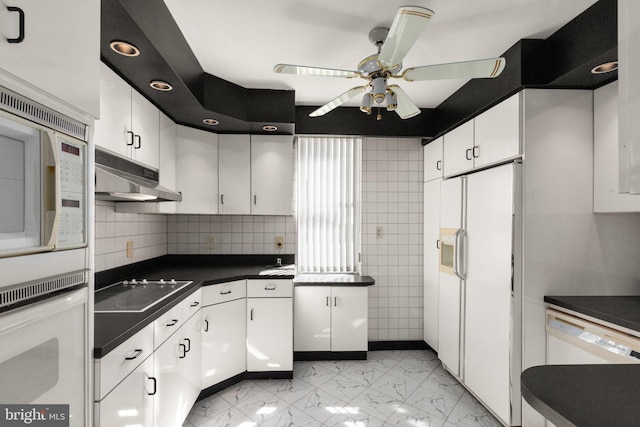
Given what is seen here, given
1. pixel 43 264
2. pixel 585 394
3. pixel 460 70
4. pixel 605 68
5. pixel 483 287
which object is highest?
pixel 605 68

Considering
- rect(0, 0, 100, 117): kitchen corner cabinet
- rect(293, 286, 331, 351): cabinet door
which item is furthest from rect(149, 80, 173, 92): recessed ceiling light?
rect(293, 286, 331, 351): cabinet door

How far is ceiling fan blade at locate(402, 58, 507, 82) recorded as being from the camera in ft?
4.92

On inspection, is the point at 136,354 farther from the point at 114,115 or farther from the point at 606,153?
the point at 606,153

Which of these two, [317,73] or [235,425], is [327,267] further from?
[317,73]

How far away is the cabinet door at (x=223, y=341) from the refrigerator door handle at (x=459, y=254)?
70.5 inches

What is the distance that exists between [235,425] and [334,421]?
0.67m

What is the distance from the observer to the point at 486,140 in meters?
2.37

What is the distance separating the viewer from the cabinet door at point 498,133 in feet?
6.76

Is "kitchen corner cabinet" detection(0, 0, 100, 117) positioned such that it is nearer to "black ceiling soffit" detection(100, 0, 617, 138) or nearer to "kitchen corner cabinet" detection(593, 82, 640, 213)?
"black ceiling soffit" detection(100, 0, 617, 138)

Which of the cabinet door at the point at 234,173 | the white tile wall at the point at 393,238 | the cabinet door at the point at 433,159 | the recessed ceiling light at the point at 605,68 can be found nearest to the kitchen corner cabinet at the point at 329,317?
the white tile wall at the point at 393,238

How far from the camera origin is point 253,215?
334 cm

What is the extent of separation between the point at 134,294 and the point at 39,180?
54.6 inches

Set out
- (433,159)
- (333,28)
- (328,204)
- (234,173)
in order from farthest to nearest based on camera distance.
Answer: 1. (328,204)
2. (433,159)
3. (234,173)
4. (333,28)

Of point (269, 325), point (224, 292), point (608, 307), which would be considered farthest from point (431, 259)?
point (224, 292)
